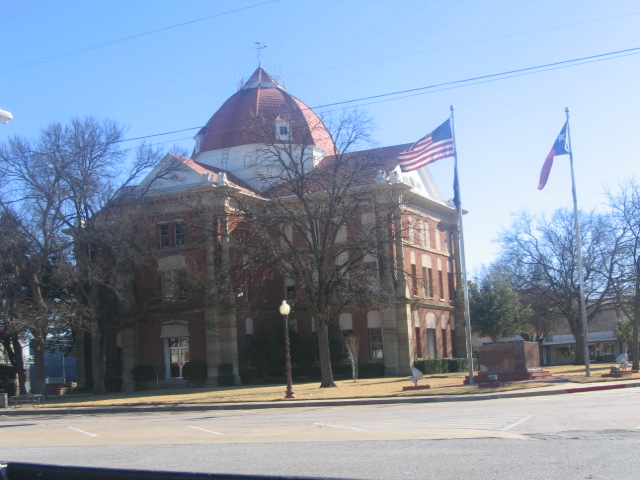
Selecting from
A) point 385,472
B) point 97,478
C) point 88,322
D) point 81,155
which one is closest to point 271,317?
point 88,322

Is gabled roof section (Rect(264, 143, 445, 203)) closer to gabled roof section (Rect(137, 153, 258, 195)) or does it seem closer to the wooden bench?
gabled roof section (Rect(137, 153, 258, 195))

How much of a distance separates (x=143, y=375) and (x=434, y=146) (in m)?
24.3

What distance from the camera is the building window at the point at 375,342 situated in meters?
46.9

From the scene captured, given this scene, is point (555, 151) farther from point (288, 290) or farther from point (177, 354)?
point (177, 354)

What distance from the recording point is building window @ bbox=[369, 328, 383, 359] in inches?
1848

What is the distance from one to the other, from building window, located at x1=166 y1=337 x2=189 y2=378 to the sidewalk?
15145 mm

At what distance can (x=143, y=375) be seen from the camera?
46406mm

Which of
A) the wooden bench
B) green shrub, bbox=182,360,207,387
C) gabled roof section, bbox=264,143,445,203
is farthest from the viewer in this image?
green shrub, bbox=182,360,207,387

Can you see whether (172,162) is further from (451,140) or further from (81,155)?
(451,140)

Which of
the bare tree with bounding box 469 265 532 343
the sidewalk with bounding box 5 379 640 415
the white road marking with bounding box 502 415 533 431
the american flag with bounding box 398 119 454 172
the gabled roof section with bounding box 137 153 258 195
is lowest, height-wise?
the sidewalk with bounding box 5 379 640 415

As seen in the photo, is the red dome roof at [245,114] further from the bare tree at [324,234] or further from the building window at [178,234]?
the bare tree at [324,234]

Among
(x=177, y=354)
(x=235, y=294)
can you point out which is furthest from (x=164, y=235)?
(x=235, y=294)

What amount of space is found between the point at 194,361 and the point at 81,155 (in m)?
13.2

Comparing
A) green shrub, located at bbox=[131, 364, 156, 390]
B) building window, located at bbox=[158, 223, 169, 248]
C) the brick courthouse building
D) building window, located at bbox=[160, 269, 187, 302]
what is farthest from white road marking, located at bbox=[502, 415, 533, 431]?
building window, located at bbox=[158, 223, 169, 248]
